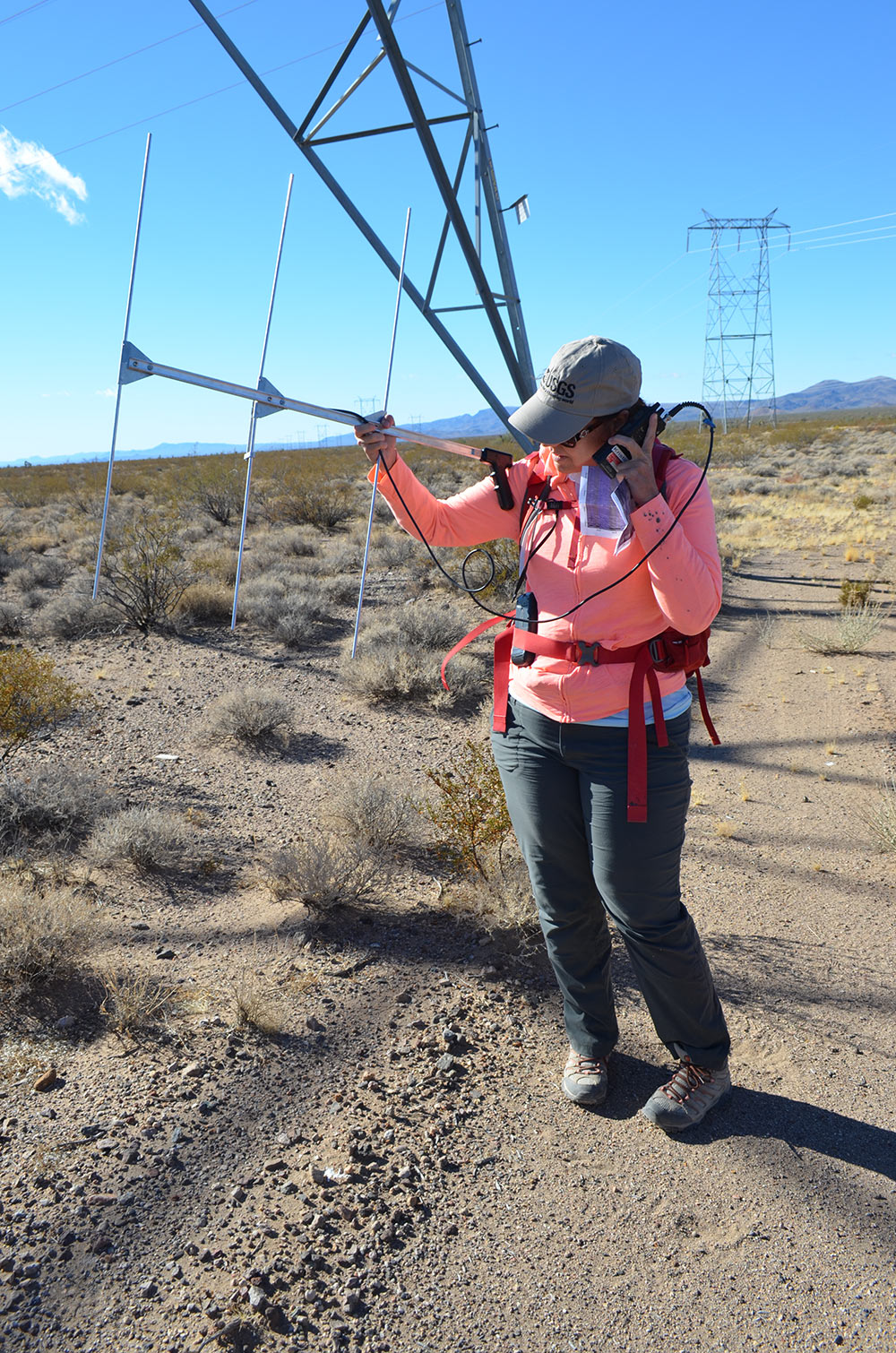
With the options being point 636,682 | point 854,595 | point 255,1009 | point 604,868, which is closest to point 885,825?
point 604,868

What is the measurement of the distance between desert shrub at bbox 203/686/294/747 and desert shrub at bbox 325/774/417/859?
5.75ft

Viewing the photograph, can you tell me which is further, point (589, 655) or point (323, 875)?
point (323, 875)

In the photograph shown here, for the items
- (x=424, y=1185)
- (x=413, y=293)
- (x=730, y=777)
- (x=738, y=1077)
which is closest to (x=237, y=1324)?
(x=424, y=1185)

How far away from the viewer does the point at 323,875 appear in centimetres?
374

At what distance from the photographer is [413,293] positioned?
7594 mm

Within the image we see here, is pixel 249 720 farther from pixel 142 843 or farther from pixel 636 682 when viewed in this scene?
pixel 636 682

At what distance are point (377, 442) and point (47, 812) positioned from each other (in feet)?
10.2

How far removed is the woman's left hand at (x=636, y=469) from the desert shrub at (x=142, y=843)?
3.18 metres

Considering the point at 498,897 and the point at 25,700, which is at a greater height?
the point at 25,700

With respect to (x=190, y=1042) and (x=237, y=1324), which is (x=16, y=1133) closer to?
(x=190, y=1042)

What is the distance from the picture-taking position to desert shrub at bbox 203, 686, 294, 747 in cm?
613

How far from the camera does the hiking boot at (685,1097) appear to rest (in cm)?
246

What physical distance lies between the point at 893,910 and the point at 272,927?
9.01ft

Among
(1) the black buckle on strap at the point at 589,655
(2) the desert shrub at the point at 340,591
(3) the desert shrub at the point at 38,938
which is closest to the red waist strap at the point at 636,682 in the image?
(1) the black buckle on strap at the point at 589,655
